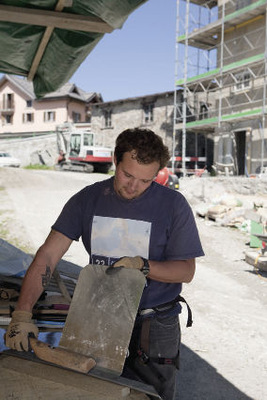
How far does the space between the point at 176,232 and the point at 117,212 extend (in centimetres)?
31

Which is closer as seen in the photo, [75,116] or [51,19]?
[51,19]

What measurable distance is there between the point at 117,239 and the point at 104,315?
1.45 ft

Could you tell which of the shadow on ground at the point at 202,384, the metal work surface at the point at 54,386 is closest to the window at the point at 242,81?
the shadow on ground at the point at 202,384

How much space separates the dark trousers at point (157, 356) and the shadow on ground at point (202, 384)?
1525mm

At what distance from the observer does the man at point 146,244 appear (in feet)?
6.49

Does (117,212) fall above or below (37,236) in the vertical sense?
above

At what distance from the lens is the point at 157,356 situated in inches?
79.0

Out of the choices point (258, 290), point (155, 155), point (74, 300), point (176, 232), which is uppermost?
point (155, 155)

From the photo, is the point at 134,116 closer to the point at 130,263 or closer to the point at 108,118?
the point at 108,118

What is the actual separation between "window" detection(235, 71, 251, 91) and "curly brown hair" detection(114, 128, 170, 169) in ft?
73.2

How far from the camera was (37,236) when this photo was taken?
9.25 m

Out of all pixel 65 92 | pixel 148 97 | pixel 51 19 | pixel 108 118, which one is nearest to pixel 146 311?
pixel 51 19

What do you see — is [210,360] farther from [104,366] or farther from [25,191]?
[25,191]

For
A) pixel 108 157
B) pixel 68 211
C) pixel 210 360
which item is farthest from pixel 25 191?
pixel 68 211
